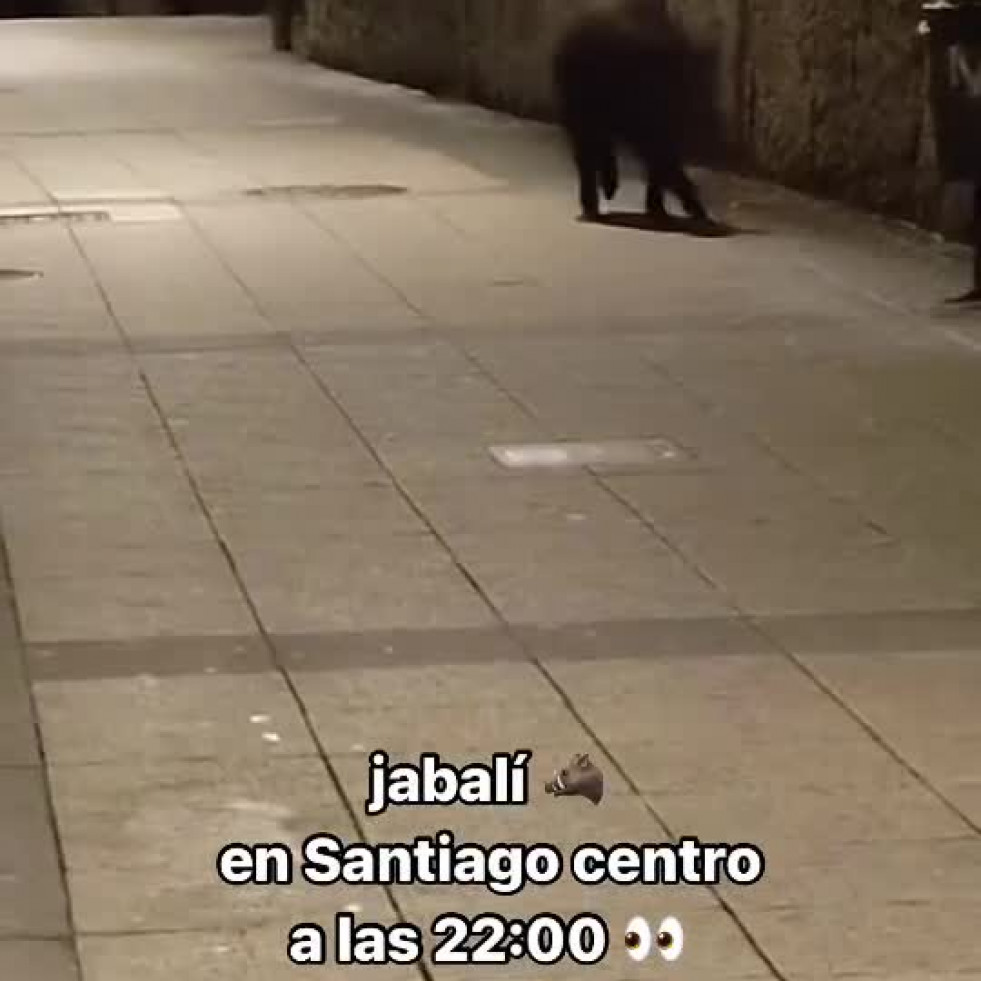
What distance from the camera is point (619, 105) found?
44.8ft

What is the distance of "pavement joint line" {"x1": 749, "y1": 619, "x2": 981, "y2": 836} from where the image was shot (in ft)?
17.3

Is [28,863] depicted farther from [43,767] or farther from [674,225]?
[674,225]

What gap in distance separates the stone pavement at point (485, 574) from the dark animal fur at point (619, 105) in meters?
0.48

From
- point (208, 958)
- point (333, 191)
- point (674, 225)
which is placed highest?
point (208, 958)

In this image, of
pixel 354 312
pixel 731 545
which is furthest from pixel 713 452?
pixel 354 312

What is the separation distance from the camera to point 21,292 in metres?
11.4

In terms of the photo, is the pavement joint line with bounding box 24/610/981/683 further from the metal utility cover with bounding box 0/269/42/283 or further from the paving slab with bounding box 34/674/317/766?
the metal utility cover with bounding box 0/269/42/283

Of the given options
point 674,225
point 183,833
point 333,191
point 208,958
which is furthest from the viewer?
point 333,191

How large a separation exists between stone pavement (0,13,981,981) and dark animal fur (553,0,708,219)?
1.57 ft

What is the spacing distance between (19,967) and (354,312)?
6.57 meters

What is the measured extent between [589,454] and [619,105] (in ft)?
18.5

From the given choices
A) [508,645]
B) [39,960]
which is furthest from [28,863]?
[508,645]

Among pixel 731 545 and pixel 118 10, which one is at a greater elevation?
pixel 731 545

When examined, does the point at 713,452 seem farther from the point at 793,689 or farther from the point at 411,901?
the point at 411,901
